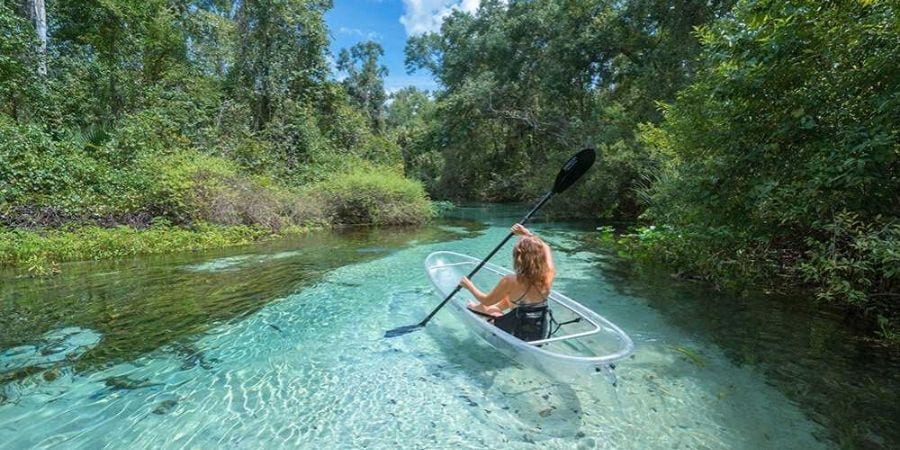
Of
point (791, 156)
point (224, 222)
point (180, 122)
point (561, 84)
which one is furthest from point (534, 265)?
point (561, 84)

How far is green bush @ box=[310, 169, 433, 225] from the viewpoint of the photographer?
674 inches

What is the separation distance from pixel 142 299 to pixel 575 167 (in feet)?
21.1

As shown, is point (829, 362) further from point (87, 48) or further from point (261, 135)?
point (87, 48)

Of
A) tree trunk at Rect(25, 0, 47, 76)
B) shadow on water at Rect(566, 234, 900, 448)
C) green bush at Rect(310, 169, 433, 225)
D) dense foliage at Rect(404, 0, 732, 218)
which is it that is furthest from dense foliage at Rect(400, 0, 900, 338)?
tree trunk at Rect(25, 0, 47, 76)

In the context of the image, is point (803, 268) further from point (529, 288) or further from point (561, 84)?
point (561, 84)

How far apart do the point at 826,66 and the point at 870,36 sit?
544 mm

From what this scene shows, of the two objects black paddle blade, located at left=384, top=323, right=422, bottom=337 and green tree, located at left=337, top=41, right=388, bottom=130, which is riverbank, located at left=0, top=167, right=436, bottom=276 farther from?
green tree, located at left=337, top=41, right=388, bottom=130

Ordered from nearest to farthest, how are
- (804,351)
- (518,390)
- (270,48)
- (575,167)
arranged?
(518,390) → (804,351) → (575,167) → (270,48)

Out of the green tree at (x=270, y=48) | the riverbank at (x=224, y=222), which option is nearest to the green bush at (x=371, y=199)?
the riverbank at (x=224, y=222)

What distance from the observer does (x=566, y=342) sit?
196 inches

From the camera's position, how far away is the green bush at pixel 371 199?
56.2 feet

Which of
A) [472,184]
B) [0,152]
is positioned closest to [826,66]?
[0,152]

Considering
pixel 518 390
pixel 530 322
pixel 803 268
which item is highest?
pixel 803 268

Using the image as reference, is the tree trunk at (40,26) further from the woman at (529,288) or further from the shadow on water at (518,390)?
the woman at (529,288)
